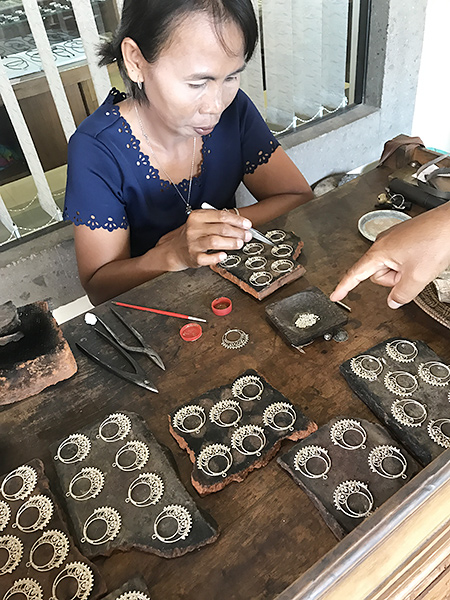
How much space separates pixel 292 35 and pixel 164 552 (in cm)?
234

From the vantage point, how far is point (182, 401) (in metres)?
0.96

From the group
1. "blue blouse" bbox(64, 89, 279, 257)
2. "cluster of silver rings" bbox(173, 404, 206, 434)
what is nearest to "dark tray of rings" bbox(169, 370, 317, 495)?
"cluster of silver rings" bbox(173, 404, 206, 434)

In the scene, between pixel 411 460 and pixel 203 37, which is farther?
pixel 203 37

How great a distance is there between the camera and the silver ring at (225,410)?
2.89 ft

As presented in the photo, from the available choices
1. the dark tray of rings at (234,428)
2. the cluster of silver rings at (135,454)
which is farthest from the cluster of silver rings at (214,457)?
the cluster of silver rings at (135,454)

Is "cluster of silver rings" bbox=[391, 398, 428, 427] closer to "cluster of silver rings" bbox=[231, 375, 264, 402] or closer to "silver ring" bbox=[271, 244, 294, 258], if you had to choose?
"cluster of silver rings" bbox=[231, 375, 264, 402]

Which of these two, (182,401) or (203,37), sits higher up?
(203,37)

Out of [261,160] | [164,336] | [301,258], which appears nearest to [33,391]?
[164,336]

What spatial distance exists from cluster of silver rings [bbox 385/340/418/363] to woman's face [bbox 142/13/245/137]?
30.5 inches

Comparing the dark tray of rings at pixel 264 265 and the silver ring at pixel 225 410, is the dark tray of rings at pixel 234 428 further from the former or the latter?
the dark tray of rings at pixel 264 265

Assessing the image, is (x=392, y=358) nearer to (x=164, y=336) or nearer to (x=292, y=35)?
(x=164, y=336)

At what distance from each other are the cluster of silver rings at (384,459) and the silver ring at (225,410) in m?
0.24

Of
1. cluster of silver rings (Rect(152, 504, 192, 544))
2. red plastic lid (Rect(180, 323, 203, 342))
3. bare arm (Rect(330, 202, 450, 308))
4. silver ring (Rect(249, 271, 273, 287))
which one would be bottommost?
red plastic lid (Rect(180, 323, 203, 342))

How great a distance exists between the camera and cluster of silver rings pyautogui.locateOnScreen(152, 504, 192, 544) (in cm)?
73
